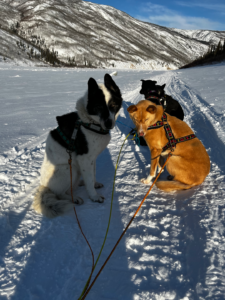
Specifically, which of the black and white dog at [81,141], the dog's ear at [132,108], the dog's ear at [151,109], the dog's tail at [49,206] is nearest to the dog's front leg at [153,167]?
the dog's ear at [151,109]

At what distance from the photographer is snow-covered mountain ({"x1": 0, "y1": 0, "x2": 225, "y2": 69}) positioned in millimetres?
108875

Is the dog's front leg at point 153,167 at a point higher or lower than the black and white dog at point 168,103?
lower

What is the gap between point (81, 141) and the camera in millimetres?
2814

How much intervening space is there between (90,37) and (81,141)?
A: 5891 inches

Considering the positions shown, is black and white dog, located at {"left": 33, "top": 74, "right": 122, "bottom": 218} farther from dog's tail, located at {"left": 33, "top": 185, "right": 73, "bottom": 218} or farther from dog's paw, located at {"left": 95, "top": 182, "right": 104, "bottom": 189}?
dog's paw, located at {"left": 95, "top": 182, "right": 104, "bottom": 189}

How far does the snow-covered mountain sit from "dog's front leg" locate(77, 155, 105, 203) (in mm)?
98205

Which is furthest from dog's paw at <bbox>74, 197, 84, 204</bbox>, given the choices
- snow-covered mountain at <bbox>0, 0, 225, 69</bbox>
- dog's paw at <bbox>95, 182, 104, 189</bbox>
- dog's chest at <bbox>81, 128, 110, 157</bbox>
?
snow-covered mountain at <bbox>0, 0, 225, 69</bbox>

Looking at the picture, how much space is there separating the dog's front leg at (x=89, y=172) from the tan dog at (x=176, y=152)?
100 cm

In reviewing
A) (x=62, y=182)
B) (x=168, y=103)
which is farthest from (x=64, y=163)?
(x=168, y=103)

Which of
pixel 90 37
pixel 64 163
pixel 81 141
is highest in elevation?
pixel 90 37

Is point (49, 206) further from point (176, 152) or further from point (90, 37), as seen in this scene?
point (90, 37)

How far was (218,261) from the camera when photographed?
195cm

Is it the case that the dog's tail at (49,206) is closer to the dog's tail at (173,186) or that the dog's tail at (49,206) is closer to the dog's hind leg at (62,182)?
the dog's hind leg at (62,182)

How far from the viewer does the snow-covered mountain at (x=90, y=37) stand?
109 metres
